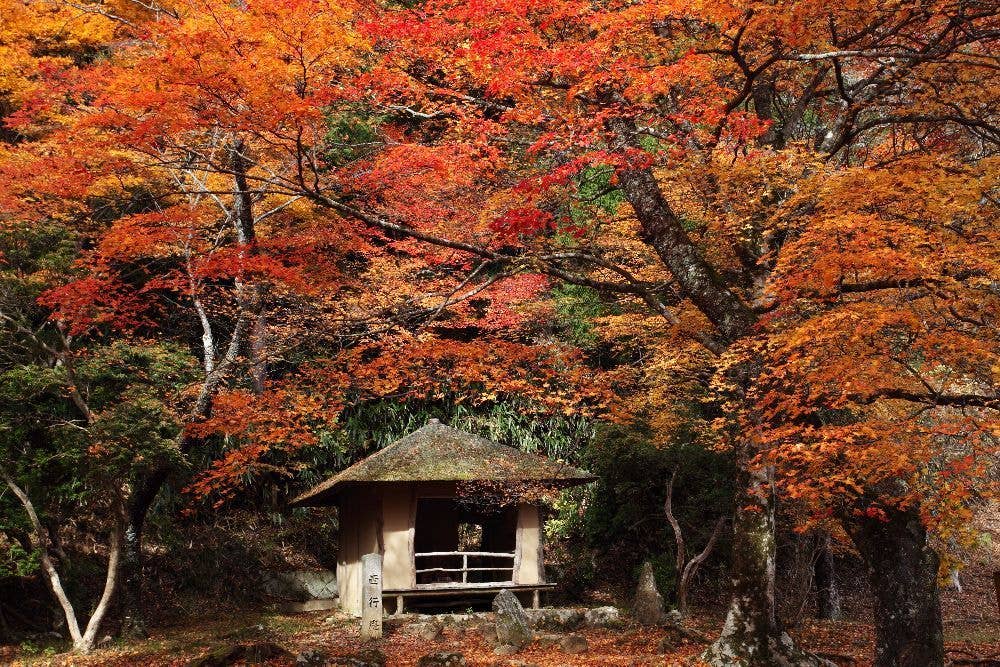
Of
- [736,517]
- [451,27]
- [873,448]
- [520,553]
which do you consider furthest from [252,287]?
[873,448]

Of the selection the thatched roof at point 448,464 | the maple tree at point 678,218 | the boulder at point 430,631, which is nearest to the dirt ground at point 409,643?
the boulder at point 430,631

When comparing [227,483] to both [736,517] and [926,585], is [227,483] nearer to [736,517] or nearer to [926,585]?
[736,517]

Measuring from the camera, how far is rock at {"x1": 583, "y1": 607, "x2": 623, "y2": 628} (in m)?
12.9

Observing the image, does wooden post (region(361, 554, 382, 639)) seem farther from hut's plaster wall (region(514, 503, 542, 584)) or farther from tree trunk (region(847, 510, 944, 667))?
tree trunk (region(847, 510, 944, 667))

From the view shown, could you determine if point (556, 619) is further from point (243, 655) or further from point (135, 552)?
point (135, 552)

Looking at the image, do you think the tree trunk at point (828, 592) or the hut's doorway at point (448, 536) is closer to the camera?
the tree trunk at point (828, 592)

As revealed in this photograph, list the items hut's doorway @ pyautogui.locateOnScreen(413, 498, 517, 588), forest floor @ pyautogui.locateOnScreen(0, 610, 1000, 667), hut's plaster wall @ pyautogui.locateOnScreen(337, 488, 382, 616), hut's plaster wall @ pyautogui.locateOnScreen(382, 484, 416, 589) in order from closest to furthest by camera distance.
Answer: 1. forest floor @ pyautogui.locateOnScreen(0, 610, 1000, 667)
2. hut's plaster wall @ pyautogui.locateOnScreen(382, 484, 416, 589)
3. hut's plaster wall @ pyautogui.locateOnScreen(337, 488, 382, 616)
4. hut's doorway @ pyautogui.locateOnScreen(413, 498, 517, 588)

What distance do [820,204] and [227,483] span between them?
A: 1453 centimetres

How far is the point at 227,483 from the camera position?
18.7 m

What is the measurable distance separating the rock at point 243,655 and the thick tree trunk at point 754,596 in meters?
4.73

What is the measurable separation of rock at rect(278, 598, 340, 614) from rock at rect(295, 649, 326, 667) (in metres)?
8.13

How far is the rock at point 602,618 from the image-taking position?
42.5 feet

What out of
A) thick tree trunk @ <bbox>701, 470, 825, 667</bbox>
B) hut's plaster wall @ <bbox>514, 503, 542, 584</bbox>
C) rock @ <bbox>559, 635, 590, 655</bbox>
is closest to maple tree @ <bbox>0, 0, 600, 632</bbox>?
hut's plaster wall @ <bbox>514, 503, 542, 584</bbox>

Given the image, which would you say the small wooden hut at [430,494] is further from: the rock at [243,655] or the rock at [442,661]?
the rock at [442,661]
